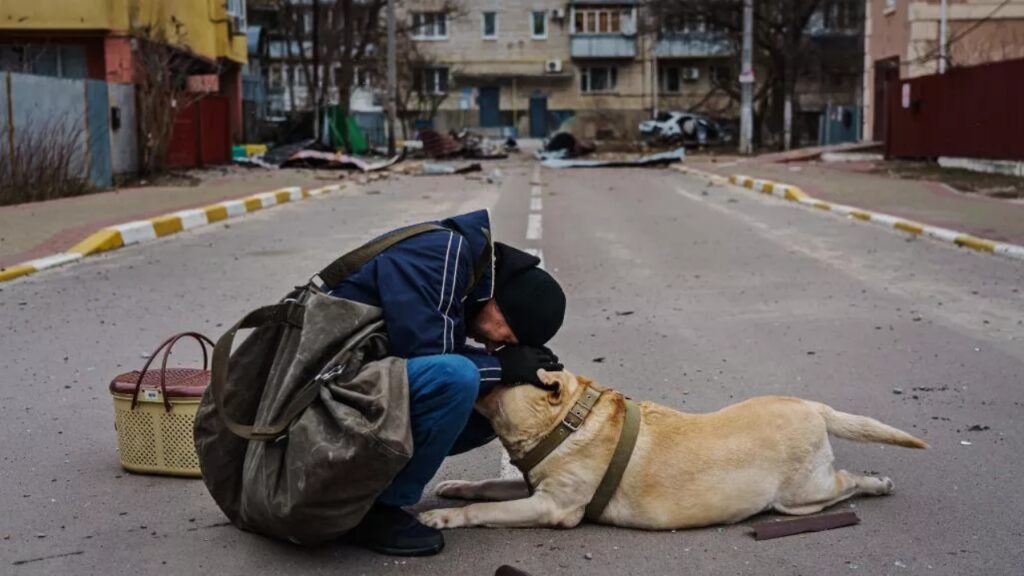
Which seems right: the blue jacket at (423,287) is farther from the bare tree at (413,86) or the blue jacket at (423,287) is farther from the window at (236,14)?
the bare tree at (413,86)

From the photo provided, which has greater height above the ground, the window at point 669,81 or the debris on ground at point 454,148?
the window at point 669,81

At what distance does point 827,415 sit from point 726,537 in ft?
1.92

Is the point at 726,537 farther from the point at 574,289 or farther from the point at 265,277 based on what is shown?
the point at 265,277

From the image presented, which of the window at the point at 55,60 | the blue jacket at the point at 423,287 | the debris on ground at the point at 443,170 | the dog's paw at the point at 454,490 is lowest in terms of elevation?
the dog's paw at the point at 454,490

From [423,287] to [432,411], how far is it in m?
0.39

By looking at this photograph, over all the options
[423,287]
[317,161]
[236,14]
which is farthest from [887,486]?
[236,14]

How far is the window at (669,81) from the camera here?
74.2 m

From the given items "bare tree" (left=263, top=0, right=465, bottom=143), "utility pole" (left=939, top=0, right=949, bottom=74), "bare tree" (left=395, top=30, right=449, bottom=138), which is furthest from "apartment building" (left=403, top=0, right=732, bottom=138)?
"utility pole" (left=939, top=0, right=949, bottom=74)

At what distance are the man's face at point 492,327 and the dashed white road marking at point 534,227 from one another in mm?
9970

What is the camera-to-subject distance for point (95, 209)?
1683 centimetres

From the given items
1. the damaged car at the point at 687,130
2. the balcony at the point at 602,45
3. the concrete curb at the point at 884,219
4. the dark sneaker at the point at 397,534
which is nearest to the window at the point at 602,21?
the balcony at the point at 602,45

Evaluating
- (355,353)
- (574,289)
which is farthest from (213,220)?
(355,353)

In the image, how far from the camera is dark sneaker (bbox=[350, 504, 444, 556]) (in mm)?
3822

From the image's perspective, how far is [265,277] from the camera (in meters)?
10.8
